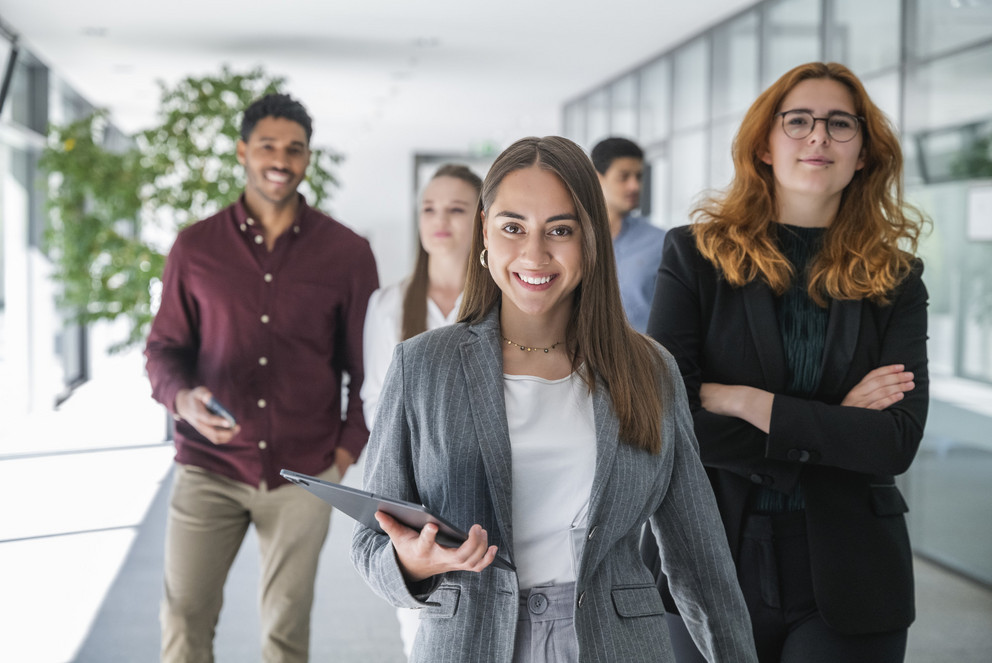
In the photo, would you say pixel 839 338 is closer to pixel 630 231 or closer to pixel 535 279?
pixel 535 279

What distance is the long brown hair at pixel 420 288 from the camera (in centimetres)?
296

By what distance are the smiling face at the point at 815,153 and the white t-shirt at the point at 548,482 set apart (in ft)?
2.71

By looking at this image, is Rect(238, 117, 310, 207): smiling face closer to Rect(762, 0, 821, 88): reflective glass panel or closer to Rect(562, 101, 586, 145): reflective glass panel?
Rect(762, 0, 821, 88): reflective glass panel


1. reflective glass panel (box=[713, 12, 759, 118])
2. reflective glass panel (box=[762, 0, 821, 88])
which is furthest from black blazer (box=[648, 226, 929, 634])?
reflective glass panel (box=[713, 12, 759, 118])

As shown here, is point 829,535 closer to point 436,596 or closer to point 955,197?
point 436,596

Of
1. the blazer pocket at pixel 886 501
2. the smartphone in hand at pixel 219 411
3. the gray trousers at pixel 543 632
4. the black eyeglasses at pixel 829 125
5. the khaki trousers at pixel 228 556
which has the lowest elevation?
the khaki trousers at pixel 228 556

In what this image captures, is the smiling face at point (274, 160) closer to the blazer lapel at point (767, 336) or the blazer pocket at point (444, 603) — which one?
the blazer lapel at point (767, 336)

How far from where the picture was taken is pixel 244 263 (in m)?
3.05

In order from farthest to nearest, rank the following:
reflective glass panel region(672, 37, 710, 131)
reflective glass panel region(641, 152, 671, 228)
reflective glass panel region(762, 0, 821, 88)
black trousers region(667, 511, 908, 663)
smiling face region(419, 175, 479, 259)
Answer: reflective glass panel region(641, 152, 671, 228)
reflective glass panel region(672, 37, 710, 131)
reflective glass panel region(762, 0, 821, 88)
smiling face region(419, 175, 479, 259)
black trousers region(667, 511, 908, 663)

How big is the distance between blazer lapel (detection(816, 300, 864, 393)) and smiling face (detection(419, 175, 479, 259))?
4.36ft

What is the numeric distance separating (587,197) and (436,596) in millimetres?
681

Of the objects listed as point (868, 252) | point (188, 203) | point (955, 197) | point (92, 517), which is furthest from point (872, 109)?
point (188, 203)

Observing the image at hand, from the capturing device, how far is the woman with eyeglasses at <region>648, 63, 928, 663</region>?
6.39 feet

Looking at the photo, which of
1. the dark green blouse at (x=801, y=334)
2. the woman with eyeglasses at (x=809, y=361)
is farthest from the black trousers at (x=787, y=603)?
the dark green blouse at (x=801, y=334)
